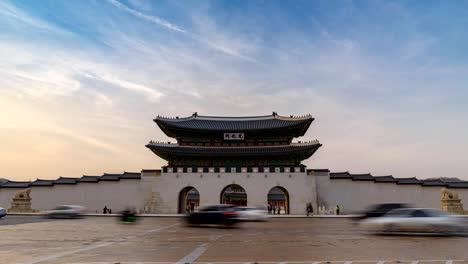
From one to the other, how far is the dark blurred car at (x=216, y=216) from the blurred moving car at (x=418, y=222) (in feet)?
22.8

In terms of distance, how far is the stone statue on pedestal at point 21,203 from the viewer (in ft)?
107

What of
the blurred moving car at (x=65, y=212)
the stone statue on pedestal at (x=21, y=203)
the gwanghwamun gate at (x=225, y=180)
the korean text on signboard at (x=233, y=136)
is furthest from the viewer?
the korean text on signboard at (x=233, y=136)

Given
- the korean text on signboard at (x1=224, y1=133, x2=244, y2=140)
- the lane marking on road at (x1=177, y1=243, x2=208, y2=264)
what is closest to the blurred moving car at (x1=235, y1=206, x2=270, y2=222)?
the lane marking on road at (x1=177, y1=243, x2=208, y2=264)

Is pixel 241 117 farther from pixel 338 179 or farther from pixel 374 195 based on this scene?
pixel 374 195

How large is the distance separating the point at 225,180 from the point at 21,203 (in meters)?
20.1

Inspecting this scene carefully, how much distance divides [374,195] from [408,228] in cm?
2100

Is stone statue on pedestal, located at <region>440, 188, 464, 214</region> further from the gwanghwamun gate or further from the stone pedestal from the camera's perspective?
the gwanghwamun gate

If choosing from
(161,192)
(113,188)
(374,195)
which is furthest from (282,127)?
(113,188)

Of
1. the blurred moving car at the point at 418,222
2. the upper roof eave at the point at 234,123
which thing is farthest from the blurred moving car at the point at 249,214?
the upper roof eave at the point at 234,123

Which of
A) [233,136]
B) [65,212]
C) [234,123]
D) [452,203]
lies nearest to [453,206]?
[452,203]

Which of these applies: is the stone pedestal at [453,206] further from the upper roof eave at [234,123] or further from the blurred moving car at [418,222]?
the blurred moving car at [418,222]

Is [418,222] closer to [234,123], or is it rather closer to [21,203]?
[234,123]

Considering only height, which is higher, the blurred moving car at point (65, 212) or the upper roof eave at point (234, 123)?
the upper roof eave at point (234, 123)

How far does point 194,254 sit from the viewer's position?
327 inches
